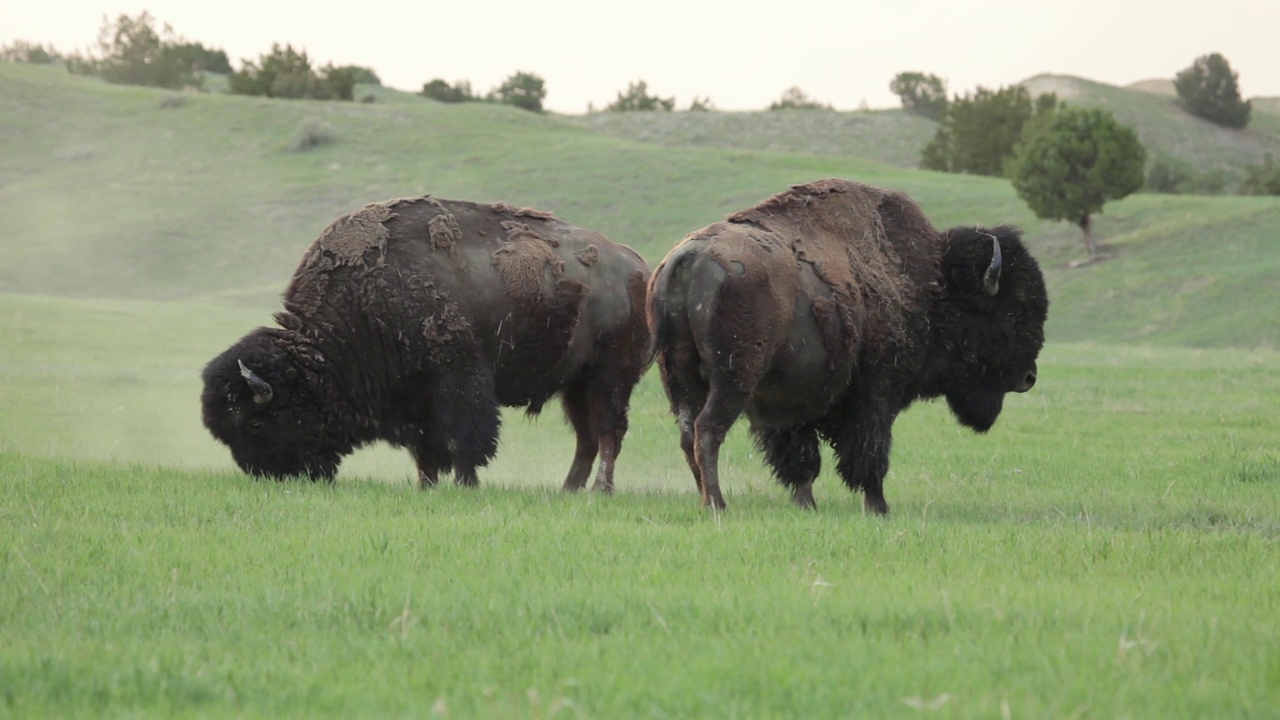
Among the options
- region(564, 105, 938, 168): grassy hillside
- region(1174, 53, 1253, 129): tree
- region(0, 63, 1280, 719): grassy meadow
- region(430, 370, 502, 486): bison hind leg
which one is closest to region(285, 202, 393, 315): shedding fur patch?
region(430, 370, 502, 486): bison hind leg

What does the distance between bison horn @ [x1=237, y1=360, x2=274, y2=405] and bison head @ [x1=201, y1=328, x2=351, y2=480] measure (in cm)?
1

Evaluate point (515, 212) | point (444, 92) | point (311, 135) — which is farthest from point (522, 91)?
point (515, 212)

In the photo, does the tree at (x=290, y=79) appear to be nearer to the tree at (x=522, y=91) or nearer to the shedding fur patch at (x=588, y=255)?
the tree at (x=522, y=91)

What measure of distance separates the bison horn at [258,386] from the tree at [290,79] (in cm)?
7633

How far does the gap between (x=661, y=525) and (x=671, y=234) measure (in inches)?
1783

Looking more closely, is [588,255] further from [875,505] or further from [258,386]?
[875,505]

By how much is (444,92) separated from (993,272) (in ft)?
307

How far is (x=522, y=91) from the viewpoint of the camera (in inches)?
3915

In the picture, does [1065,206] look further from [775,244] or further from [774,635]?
[774,635]

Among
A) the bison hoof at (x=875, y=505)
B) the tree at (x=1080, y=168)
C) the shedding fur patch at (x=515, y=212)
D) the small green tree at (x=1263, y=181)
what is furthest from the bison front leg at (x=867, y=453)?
the small green tree at (x=1263, y=181)

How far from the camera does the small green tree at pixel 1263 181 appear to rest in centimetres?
6781

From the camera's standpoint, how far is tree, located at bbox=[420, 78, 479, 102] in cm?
9944

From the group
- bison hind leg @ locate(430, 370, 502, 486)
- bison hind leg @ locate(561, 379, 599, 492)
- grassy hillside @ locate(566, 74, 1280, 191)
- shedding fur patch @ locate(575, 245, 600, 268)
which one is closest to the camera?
bison hind leg @ locate(430, 370, 502, 486)

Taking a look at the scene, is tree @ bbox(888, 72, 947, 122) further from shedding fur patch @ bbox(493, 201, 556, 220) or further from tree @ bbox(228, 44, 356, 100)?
shedding fur patch @ bbox(493, 201, 556, 220)
